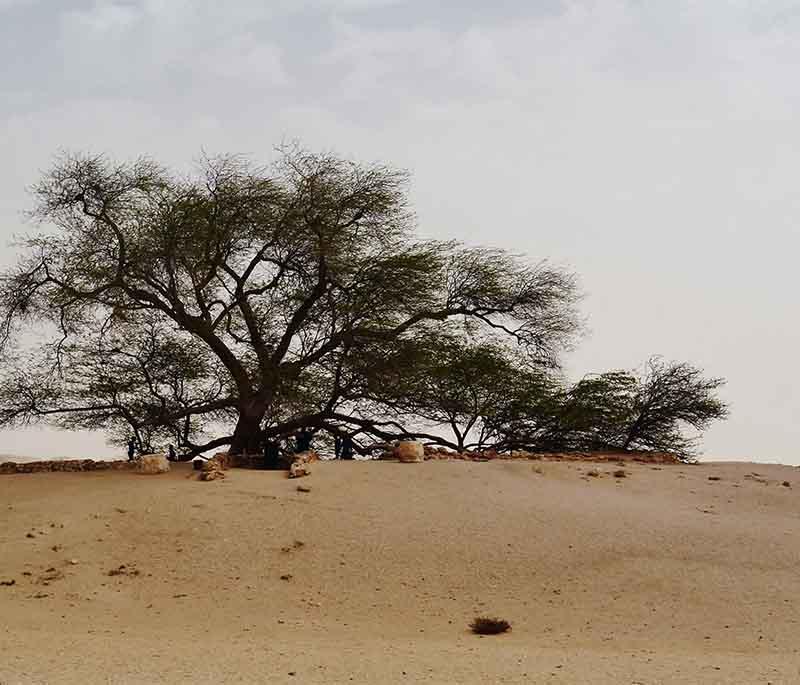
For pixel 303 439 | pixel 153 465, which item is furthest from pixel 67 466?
pixel 303 439

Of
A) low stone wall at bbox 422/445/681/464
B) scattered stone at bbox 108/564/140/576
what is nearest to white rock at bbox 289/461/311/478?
low stone wall at bbox 422/445/681/464

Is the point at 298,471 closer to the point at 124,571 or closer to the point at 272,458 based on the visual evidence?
the point at 272,458

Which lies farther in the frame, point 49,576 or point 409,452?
point 409,452

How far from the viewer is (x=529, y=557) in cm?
1401

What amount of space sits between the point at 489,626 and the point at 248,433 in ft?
38.7

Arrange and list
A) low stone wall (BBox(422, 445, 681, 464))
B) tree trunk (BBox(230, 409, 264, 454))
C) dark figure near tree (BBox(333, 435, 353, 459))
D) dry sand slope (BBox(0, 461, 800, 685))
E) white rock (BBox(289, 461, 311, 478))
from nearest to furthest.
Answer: dry sand slope (BBox(0, 461, 800, 685)), white rock (BBox(289, 461, 311, 478)), low stone wall (BBox(422, 445, 681, 464)), tree trunk (BBox(230, 409, 264, 454)), dark figure near tree (BBox(333, 435, 353, 459))

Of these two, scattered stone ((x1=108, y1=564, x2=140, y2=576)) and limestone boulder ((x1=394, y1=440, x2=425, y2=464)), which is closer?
scattered stone ((x1=108, y1=564, x2=140, y2=576))

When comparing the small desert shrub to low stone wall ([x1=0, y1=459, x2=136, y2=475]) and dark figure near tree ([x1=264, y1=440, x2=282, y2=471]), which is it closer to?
dark figure near tree ([x1=264, y1=440, x2=282, y2=471])

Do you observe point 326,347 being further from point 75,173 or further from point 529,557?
point 529,557

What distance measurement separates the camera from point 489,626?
450 inches

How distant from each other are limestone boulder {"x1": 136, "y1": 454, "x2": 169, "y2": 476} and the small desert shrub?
29.6 ft

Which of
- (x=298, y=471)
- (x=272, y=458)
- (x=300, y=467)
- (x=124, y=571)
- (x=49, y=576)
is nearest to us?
(x=49, y=576)

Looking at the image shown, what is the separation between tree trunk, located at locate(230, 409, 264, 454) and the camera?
2231 centimetres

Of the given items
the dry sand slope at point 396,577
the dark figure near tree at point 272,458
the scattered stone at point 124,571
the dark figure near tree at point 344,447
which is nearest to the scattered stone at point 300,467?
the dry sand slope at point 396,577
